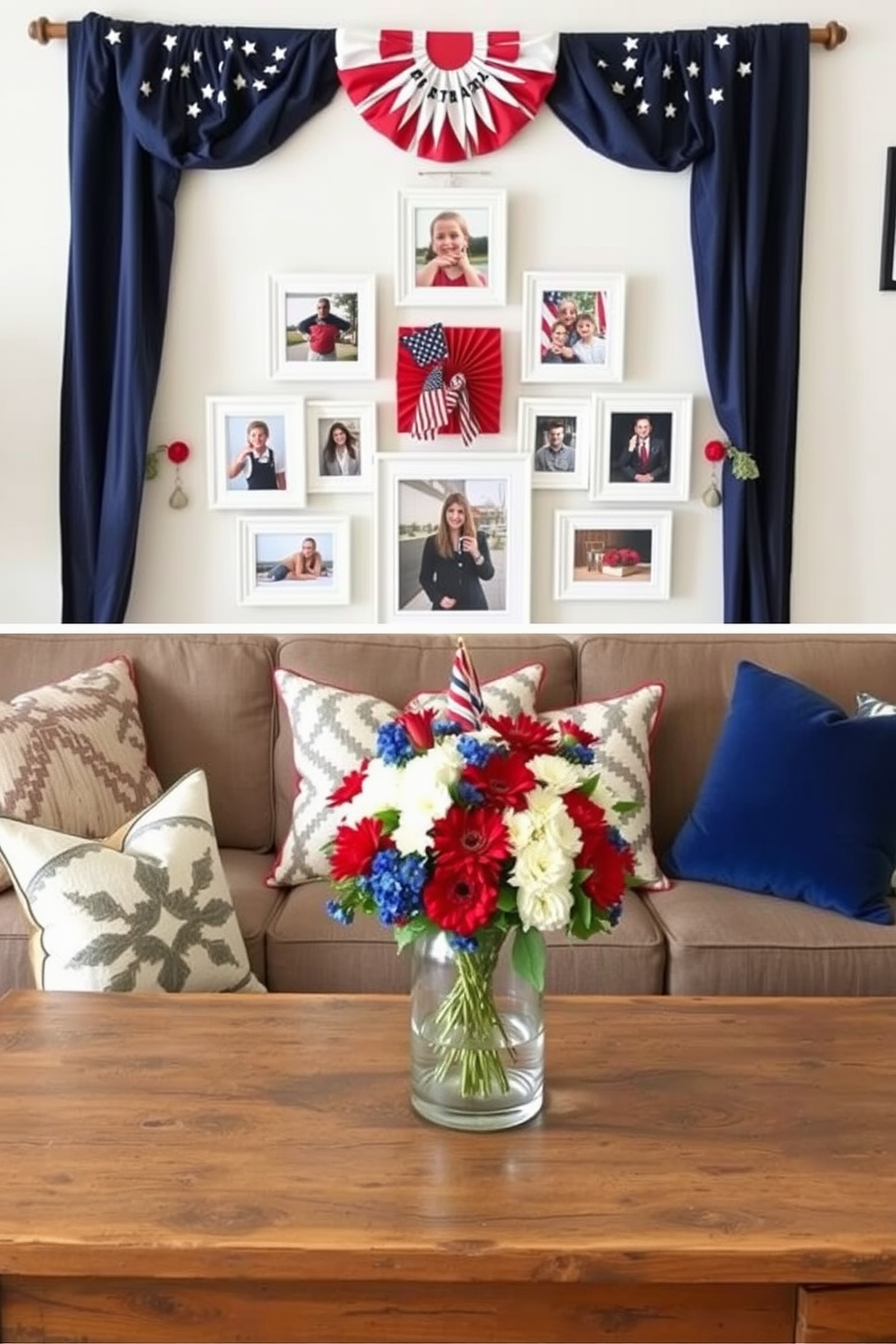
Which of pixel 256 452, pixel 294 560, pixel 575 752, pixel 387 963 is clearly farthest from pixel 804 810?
pixel 256 452

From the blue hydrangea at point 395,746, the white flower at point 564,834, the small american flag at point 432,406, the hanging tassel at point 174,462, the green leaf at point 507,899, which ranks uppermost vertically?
the small american flag at point 432,406

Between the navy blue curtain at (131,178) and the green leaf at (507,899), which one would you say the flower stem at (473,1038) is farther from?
the navy blue curtain at (131,178)

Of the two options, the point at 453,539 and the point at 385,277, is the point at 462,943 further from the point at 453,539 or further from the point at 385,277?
the point at 385,277

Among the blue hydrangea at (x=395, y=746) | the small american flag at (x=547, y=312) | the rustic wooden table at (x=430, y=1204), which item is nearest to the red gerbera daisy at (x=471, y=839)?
the blue hydrangea at (x=395, y=746)

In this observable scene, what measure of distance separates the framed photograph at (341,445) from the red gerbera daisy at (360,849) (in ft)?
7.92

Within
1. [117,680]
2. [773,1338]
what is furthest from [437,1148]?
[117,680]

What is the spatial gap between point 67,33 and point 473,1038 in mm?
3125

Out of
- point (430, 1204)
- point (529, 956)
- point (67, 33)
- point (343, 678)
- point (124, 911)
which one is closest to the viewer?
point (430, 1204)

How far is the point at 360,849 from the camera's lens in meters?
1.40

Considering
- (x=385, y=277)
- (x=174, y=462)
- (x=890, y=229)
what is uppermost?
(x=890, y=229)

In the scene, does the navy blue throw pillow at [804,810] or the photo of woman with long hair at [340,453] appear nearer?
the navy blue throw pillow at [804,810]

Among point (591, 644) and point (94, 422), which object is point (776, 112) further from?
point (94, 422)

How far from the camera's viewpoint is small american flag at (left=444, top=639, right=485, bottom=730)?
→ 1495mm

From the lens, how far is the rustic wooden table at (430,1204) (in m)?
1.25
